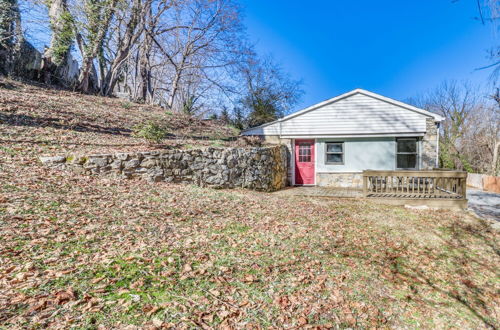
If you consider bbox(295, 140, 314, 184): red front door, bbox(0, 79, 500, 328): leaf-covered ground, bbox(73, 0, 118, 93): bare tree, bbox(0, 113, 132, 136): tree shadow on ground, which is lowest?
bbox(0, 79, 500, 328): leaf-covered ground

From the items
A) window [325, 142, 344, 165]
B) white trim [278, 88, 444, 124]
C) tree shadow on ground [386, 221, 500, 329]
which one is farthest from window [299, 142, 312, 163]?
tree shadow on ground [386, 221, 500, 329]

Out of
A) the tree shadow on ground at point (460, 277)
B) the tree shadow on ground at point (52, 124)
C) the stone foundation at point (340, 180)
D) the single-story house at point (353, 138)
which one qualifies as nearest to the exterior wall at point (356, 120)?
the single-story house at point (353, 138)

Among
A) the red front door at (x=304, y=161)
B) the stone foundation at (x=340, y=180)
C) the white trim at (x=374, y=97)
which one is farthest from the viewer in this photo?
the red front door at (x=304, y=161)

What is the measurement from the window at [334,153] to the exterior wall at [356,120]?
1.78 feet

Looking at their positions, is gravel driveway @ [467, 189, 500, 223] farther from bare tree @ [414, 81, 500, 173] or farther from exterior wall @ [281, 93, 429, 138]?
bare tree @ [414, 81, 500, 173]

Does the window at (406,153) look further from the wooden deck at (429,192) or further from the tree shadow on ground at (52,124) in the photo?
the tree shadow on ground at (52,124)

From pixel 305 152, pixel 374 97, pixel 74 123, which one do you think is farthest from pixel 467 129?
pixel 74 123

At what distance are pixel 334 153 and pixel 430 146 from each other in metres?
3.78

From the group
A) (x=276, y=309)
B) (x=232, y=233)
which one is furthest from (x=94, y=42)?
(x=276, y=309)

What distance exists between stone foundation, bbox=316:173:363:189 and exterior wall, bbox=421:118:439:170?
8.48 feet

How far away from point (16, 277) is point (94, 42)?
1321 centimetres

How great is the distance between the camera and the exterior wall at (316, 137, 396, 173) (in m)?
10.8

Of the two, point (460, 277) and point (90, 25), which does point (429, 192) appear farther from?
point (90, 25)

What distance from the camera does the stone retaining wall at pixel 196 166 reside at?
5.57m
